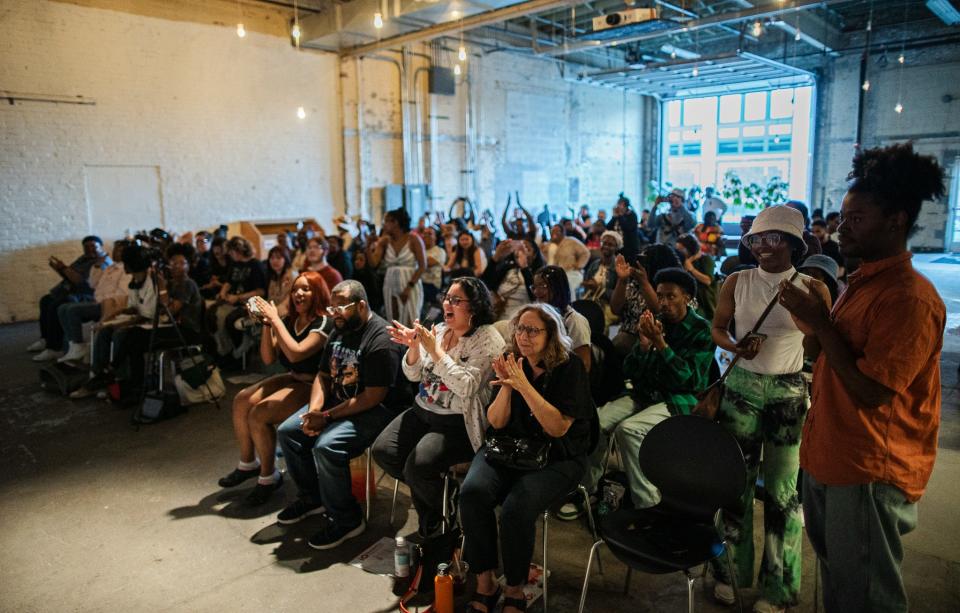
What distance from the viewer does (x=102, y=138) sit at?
9406 millimetres

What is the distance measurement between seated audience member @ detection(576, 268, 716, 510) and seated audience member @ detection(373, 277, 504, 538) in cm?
74

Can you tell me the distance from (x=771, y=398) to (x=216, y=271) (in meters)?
6.32

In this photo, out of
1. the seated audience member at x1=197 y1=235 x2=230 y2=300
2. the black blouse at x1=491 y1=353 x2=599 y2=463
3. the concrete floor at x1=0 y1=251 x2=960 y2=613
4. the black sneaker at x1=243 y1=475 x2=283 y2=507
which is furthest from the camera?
the seated audience member at x1=197 y1=235 x2=230 y2=300

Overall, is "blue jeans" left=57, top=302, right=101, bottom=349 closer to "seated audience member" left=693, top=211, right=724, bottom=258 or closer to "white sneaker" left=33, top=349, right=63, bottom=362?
"white sneaker" left=33, top=349, right=63, bottom=362

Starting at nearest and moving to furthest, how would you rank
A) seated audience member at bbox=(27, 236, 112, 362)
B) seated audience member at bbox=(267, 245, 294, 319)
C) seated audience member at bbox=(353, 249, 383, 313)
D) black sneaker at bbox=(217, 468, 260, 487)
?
black sneaker at bbox=(217, 468, 260, 487)
seated audience member at bbox=(267, 245, 294, 319)
seated audience member at bbox=(353, 249, 383, 313)
seated audience member at bbox=(27, 236, 112, 362)

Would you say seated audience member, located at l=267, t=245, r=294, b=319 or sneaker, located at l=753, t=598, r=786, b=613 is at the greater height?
seated audience member, located at l=267, t=245, r=294, b=319

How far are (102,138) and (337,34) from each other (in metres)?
3.85

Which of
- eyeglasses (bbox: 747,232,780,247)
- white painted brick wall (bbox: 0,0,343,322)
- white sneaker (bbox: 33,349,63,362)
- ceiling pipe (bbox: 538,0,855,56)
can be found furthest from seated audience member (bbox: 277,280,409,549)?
ceiling pipe (bbox: 538,0,855,56)

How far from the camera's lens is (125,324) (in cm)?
582

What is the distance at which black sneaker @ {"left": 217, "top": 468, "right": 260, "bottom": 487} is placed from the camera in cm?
396

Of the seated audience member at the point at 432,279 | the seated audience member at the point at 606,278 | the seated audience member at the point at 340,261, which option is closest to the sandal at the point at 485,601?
the seated audience member at the point at 606,278

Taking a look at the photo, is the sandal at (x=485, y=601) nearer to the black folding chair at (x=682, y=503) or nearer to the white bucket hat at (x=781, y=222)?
the black folding chair at (x=682, y=503)

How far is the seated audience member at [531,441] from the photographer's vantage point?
258 cm

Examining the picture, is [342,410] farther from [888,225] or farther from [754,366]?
[888,225]
